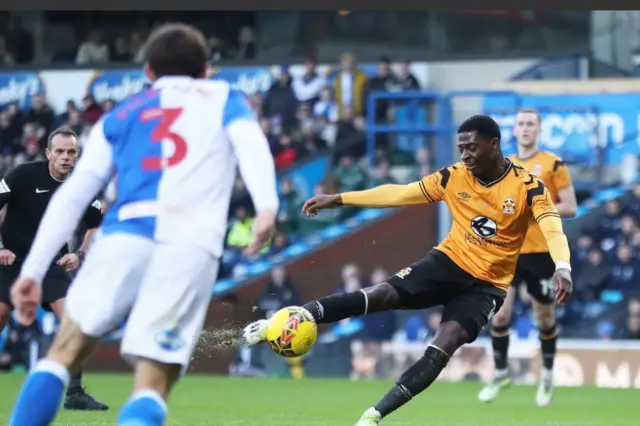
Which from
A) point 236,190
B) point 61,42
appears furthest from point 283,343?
point 61,42

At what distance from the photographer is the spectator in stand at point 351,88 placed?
75.3 ft

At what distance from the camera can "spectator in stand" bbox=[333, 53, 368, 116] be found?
22938mm

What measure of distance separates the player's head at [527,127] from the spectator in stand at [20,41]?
16.6 meters

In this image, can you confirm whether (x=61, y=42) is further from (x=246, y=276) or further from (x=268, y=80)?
(x=246, y=276)

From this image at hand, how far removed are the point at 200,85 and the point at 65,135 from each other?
16.6 feet

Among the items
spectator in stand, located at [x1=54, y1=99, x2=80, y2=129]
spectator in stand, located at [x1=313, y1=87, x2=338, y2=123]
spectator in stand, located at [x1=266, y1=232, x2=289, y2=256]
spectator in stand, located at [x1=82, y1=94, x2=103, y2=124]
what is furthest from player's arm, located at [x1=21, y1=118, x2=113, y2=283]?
spectator in stand, located at [x1=54, y1=99, x2=80, y2=129]

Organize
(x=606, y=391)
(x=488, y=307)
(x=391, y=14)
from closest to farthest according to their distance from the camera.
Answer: (x=488, y=307)
(x=606, y=391)
(x=391, y=14)

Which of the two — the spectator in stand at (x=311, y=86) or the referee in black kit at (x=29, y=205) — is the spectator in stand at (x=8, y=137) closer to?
the spectator in stand at (x=311, y=86)

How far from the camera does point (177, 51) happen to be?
19.2 feet

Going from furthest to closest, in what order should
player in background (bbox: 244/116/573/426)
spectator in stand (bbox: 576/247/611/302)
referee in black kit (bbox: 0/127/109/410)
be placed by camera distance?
spectator in stand (bbox: 576/247/611/302) < referee in black kit (bbox: 0/127/109/410) < player in background (bbox: 244/116/573/426)

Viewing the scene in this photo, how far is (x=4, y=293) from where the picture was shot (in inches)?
419

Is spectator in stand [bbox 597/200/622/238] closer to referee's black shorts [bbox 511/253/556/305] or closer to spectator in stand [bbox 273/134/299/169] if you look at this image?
spectator in stand [bbox 273/134/299/169]

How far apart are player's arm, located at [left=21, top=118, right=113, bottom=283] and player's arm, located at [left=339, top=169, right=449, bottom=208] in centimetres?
322

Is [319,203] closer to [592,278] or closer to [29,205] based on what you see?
[29,205]
